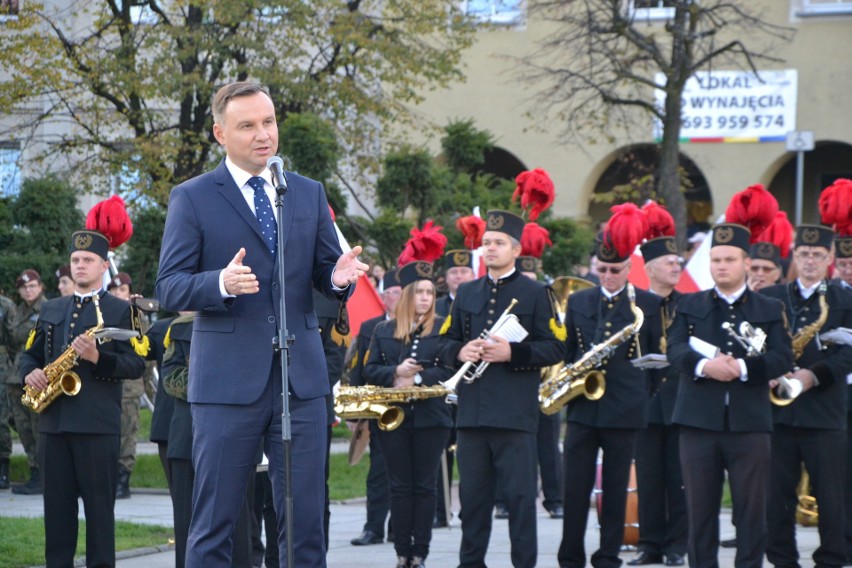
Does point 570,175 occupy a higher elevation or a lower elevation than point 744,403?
higher

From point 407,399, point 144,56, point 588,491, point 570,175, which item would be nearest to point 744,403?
point 588,491

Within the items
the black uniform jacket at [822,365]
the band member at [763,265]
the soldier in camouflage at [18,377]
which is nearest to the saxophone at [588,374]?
the black uniform jacket at [822,365]

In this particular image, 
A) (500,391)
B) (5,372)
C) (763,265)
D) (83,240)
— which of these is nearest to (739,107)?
(5,372)

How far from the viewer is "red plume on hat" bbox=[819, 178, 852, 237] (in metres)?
10.0

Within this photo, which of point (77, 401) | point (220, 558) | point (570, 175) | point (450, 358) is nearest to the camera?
point (220, 558)

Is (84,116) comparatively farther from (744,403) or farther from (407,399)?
(744,403)

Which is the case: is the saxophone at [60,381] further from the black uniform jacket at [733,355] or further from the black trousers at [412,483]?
the black uniform jacket at [733,355]

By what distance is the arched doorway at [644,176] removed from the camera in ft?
96.1

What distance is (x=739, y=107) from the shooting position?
91.5ft

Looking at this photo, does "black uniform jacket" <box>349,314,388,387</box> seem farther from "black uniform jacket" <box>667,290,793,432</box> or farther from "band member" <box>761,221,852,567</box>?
"band member" <box>761,221,852,567</box>

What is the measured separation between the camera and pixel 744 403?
8.41 metres

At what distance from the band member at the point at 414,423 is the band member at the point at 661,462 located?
1.51 m

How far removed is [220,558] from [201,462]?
36 centimetres

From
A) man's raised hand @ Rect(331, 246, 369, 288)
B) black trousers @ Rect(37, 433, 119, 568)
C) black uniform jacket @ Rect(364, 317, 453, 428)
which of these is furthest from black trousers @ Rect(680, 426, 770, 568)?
man's raised hand @ Rect(331, 246, 369, 288)
